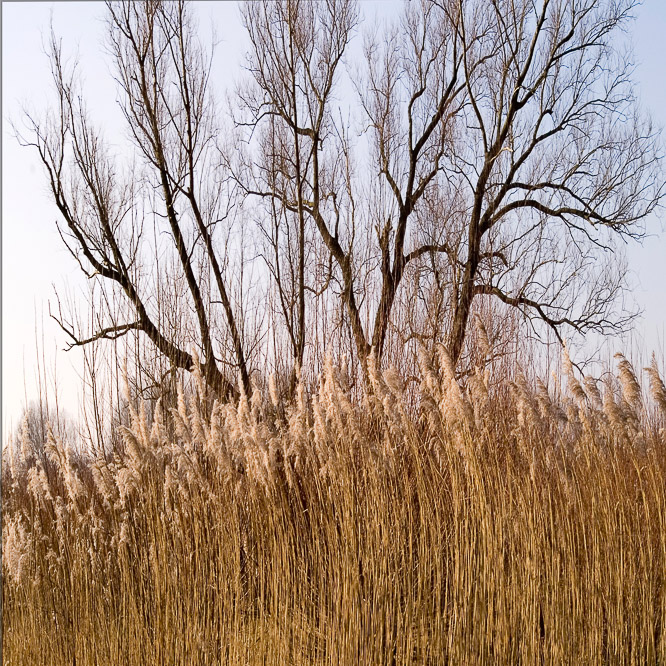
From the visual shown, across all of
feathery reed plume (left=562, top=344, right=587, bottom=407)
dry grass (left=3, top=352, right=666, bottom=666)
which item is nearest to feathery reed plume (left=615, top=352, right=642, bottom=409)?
dry grass (left=3, top=352, right=666, bottom=666)

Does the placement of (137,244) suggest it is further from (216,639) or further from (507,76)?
(507,76)

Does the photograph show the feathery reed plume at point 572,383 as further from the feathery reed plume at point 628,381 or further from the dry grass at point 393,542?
the feathery reed plume at point 628,381

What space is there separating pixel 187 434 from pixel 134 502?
574mm

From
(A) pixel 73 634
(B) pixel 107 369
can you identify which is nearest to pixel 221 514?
(A) pixel 73 634

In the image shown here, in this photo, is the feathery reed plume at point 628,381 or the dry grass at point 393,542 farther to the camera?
the feathery reed plume at point 628,381

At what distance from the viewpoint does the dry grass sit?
3031 millimetres

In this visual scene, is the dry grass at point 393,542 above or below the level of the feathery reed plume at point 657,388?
below

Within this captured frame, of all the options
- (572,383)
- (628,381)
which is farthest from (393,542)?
(628,381)

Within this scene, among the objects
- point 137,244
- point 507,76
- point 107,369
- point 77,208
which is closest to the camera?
point 107,369

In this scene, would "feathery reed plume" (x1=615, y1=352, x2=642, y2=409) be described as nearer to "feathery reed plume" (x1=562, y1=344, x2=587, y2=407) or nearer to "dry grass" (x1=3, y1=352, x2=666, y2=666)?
"dry grass" (x1=3, y1=352, x2=666, y2=666)

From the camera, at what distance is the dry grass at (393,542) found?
303 cm

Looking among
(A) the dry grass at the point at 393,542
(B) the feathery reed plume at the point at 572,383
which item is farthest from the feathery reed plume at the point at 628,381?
(B) the feathery reed plume at the point at 572,383

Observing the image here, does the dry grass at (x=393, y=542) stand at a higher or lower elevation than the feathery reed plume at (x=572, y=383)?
lower

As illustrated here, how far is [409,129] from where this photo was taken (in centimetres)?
1059
